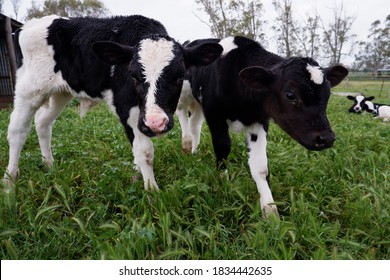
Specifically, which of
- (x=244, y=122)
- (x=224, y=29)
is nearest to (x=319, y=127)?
(x=244, y=122)

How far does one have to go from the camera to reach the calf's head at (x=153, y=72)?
228 centimetres

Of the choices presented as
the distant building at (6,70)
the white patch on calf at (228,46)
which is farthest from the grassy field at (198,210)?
the distant building at (6,70)

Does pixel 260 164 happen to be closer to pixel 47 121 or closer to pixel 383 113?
pixel 47 121

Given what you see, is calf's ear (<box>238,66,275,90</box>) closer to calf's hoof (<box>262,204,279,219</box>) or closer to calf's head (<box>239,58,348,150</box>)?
calf's head (<box>239,58,348,150</box>)

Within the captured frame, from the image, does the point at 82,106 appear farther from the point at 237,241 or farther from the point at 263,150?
the point at 237,241

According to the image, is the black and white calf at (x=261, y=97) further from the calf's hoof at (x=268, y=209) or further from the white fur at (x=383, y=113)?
the white fur at (x=383, y=113)

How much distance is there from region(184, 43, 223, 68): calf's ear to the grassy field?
0.99 meters

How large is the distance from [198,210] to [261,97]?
107 centimetres

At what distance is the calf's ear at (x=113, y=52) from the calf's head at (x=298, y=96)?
3.04 ft

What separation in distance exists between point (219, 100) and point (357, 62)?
164 ft

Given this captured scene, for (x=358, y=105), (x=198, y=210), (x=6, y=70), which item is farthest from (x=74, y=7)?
(x=198, y=210)
